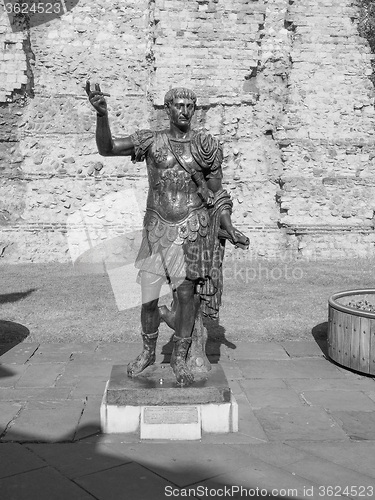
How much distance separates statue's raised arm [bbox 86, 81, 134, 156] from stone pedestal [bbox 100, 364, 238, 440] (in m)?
1.65

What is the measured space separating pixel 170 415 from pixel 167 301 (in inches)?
194

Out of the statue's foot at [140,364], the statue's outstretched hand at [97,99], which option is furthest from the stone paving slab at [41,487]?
the statue's outstretched hand at [97,99]

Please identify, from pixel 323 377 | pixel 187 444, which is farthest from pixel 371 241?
pixel 187 444

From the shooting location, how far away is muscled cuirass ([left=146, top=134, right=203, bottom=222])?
4008 mm

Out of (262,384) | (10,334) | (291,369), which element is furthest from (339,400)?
(10,334)

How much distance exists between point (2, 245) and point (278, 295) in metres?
6.45

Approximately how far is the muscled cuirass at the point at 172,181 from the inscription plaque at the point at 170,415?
1292 mm

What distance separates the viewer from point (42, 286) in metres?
9.71

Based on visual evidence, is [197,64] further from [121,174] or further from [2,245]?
[2,245]

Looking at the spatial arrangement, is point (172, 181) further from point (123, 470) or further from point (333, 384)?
point (333, 384)

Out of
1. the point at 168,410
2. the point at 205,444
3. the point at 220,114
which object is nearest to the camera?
the point at 205,444

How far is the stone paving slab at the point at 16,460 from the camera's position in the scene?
3307 mm

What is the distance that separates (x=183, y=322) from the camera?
412 centimetres

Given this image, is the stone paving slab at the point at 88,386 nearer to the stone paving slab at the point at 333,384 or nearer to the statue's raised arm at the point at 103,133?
the stone paving slab at the point at 333,384
